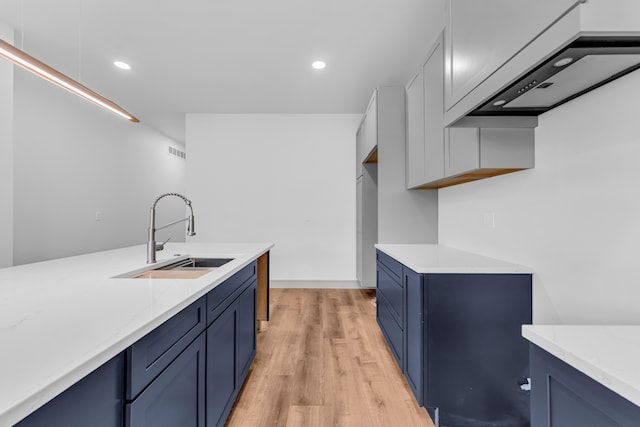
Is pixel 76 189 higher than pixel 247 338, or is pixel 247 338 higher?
pixel 76 189

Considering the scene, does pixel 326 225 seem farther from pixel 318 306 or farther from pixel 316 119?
pixel 316 119

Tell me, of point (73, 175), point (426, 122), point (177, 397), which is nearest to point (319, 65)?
point (426, 122)

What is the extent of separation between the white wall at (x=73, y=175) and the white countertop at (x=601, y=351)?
4.83 m

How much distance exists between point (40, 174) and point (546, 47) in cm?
498

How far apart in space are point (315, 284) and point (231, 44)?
3.38 meters

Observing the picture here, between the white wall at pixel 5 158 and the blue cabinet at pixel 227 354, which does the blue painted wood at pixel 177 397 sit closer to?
the blue cabinet at pixel 227 354

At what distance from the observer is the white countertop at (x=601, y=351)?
538mm

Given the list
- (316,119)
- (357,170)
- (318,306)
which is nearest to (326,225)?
(357,170)

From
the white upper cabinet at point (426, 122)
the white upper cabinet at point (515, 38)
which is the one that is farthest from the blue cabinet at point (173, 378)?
the white upper cabinet at point (426, 122)

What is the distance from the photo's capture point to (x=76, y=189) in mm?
4043

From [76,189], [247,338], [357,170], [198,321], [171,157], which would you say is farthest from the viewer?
[171,157]

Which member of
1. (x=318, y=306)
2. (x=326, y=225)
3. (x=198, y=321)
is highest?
(x=326, y=225)

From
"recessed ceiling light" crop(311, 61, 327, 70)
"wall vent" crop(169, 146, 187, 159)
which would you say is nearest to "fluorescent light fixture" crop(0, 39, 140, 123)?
"recessed ceiling light" crop(311, 61, 327, 70)

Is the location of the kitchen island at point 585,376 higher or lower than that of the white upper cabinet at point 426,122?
lower
